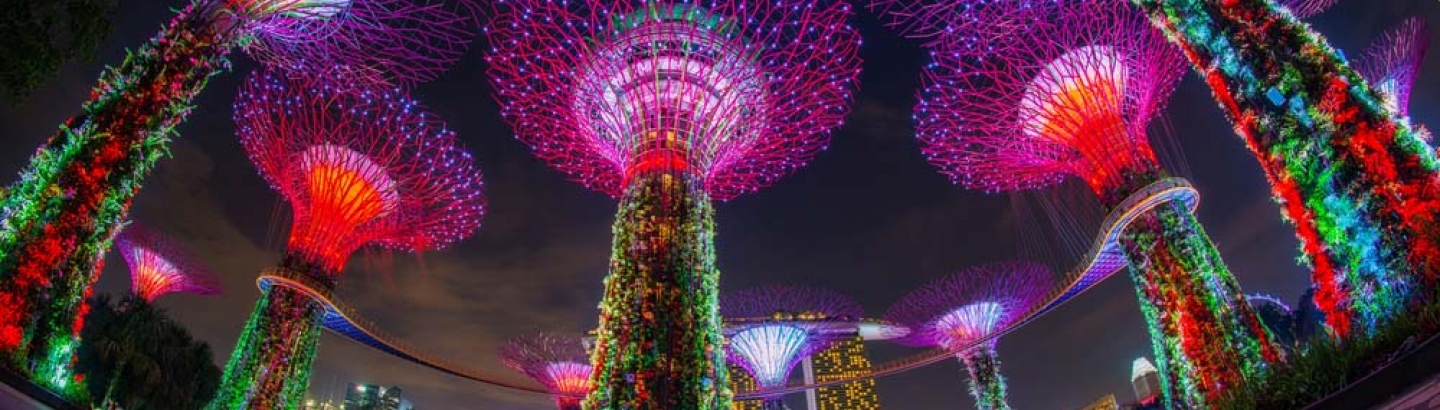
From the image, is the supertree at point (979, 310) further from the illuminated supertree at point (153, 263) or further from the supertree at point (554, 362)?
the illuminated supertree at point (153, 263)

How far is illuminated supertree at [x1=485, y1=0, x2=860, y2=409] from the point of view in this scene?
12.7m

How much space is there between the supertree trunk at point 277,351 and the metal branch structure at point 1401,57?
91.9ft

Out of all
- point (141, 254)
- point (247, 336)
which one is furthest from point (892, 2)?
point (141, 254)

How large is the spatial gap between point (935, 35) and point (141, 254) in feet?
94.1

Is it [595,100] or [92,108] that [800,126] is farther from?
[92,108]

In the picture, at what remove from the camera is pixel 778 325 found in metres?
32.4

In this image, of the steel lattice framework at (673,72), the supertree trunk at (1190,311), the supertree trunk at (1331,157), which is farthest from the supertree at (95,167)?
the supertree trunk at (1190,311)

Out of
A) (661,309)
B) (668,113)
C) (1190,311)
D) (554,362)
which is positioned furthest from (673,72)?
(554,362)

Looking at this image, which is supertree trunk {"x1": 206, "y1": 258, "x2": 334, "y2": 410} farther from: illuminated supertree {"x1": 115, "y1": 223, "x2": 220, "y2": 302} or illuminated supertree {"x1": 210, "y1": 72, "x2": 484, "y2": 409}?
illuminated supertree {"x1": 115, "y1": 223, "x2": 220, "y2": 302}

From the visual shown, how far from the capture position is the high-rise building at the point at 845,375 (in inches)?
3430

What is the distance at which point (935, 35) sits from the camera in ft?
50.1

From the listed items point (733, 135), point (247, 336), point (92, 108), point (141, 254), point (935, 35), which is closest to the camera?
point (92, 108)

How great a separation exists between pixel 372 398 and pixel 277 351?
126 meters

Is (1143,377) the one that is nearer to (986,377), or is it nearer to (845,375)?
(845,375)
